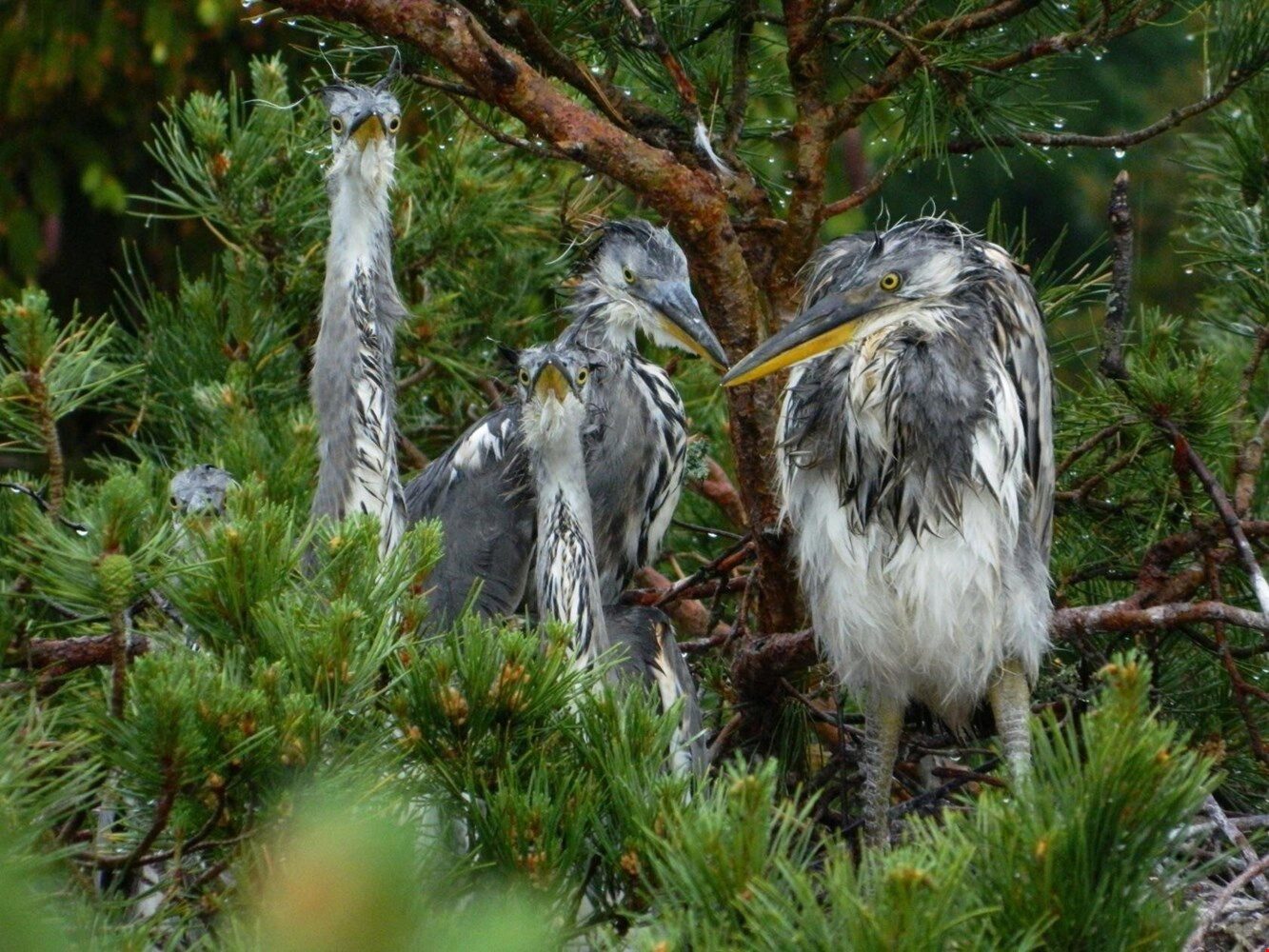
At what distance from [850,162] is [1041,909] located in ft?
20.2

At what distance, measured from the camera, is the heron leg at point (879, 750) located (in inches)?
97.3

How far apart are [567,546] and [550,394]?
254mm

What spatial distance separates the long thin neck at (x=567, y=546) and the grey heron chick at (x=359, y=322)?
0.26 metres

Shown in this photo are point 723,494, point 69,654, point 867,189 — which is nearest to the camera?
point 69,654

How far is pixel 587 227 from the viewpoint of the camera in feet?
10.4

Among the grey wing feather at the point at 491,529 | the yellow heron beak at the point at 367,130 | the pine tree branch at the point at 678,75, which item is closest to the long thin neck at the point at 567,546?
the grey wing feather at the point at 491,529

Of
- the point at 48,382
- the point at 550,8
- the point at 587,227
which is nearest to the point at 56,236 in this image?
the point at 587,227

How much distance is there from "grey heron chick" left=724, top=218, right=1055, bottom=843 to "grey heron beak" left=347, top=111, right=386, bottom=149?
0.84m

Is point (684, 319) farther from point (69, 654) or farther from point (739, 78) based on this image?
point (69, 654)

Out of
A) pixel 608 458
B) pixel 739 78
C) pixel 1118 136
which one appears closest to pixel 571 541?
pixel 608 458

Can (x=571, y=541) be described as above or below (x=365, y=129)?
below

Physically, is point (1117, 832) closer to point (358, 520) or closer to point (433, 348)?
point (358, 520)

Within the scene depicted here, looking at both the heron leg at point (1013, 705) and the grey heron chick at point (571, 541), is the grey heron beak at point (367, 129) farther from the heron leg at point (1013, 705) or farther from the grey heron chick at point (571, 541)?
the heron leg at point (1013, 705)

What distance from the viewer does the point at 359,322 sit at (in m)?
2.76
